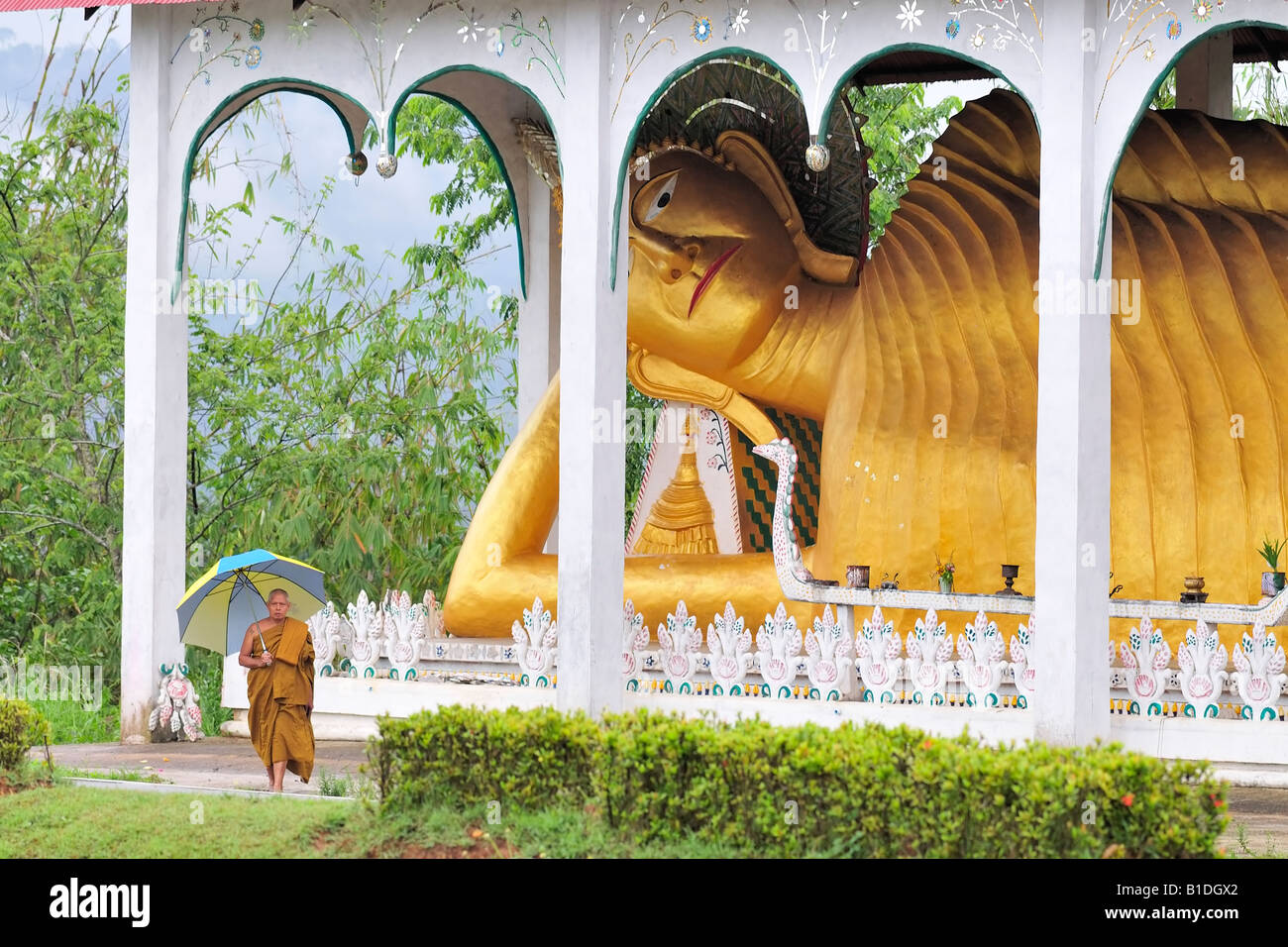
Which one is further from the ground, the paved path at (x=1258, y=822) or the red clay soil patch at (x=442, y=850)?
the red clay soil patch at (x=442, y=850)

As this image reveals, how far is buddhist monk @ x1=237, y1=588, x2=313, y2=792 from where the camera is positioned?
8.83 meters

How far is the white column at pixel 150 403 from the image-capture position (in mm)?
10945

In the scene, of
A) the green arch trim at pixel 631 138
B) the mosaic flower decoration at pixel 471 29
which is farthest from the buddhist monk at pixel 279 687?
the mosaic flower decoration at pixel 471 29

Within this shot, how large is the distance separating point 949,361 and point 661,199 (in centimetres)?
246

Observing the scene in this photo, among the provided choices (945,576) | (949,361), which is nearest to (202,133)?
(949,361)

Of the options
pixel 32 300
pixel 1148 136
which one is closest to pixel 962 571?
pixel 1148 136

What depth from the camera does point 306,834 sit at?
25.0ft

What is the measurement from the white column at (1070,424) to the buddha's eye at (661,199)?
377cm

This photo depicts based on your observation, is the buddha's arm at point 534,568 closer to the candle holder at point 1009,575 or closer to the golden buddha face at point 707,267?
the golden buddha face at point 707,267

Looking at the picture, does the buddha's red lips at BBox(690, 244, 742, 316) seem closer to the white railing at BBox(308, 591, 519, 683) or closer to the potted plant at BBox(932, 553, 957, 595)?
the potted plant at BBox(932, 553, 957, 595)

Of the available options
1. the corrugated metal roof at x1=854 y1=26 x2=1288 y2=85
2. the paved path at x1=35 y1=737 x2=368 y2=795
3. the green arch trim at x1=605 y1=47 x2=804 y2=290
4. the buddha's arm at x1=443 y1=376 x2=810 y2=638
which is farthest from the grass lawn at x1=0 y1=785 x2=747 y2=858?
the corrugated metal roof at x1=854 y1=26 x2=1288 y2=85

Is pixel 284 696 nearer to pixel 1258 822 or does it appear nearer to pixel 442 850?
pixel 442 850

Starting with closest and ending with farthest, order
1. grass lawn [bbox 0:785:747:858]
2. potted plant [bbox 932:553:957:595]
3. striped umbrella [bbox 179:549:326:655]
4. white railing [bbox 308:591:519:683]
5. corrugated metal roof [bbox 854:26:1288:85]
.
Answer: grass lawn [bbox 0:785:747:858]
striped umbrella [bbox 179:549:326:655]
potted plant [bbox 932:553:957:595]
white railing [bbox 308:591:519:683]
corrugated metal roof [bbox 854:26:1288:85]

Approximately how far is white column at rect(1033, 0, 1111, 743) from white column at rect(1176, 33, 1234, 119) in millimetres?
3805
